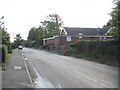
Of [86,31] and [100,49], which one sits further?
[86,31]

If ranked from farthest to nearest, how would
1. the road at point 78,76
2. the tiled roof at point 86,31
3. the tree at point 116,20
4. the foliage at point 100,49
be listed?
the tiled roof at point 86,31 → the foliage at point 100,49 → the tree at point 116,20 → the road at point 78,76

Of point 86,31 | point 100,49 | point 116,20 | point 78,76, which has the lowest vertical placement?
point 78,76

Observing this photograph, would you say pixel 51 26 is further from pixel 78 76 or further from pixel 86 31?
pixel 78 76

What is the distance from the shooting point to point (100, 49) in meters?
17.0

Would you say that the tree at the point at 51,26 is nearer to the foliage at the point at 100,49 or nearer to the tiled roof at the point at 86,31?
the tiled roof at the point at 86,31

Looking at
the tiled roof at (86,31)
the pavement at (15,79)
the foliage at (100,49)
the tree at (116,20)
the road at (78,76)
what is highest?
the tiled roof at (86,31)

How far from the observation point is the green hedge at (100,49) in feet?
47.7

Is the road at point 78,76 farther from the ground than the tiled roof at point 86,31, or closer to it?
closer to it

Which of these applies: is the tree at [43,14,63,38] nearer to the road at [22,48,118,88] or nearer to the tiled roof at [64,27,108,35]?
the tiled roof at [64,27,108,35]

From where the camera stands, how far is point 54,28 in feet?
208

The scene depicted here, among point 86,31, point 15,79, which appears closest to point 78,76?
point 15,79

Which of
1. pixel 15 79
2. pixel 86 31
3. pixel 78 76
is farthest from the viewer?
pixel 86 31

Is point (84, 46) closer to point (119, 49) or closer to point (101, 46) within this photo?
point (101, 46)

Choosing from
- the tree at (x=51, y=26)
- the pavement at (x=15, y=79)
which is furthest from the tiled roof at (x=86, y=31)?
the pavement at (x=15, y=79)
